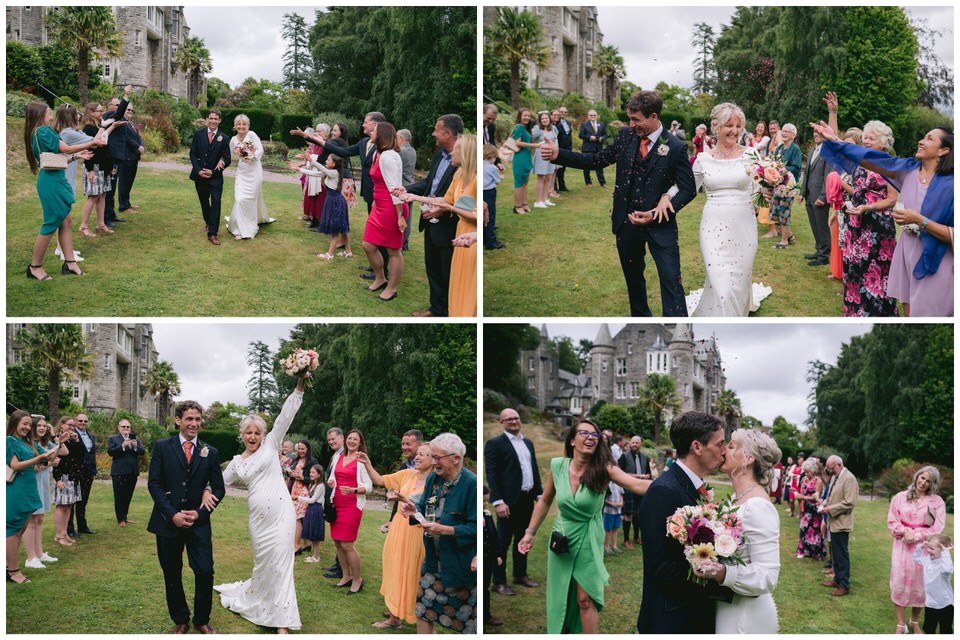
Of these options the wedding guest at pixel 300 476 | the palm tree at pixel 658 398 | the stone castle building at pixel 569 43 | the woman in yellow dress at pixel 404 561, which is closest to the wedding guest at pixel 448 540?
the woman in yellow dress at pixel 404 561

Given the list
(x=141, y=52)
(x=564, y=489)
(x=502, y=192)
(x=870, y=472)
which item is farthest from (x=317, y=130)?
(x=870, y=472)

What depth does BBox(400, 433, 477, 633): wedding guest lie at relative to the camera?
609cm

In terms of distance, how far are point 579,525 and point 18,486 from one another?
4.68m

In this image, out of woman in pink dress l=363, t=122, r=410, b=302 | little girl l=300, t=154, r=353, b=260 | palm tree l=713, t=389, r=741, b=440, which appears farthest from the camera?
little girl l=300, t=154, r=353, b=260

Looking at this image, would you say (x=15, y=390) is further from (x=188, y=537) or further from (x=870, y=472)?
(x=870, y=472)

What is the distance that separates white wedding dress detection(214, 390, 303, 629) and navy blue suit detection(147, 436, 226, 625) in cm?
27

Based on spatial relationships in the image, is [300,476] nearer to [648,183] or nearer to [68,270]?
[68,270]

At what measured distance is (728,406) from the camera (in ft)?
29.3

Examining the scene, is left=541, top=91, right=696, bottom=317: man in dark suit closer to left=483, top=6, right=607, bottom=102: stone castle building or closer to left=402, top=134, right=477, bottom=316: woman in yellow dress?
left=402, top=134, right=477, bottom=316: woman in yellow dress

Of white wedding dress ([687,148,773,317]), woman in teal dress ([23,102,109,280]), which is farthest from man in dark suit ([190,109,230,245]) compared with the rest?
white wedding dress ([687,148,773,317])

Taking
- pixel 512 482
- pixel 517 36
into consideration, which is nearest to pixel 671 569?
pixel 512 482

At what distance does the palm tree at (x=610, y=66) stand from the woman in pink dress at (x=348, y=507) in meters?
4.18

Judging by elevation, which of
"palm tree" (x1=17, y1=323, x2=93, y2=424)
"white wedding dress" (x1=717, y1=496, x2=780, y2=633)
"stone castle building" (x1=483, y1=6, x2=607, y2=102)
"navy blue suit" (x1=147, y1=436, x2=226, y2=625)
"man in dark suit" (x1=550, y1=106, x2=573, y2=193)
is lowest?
"navy blue suit" (x1=147, y1=436, x2=226, y2=625)

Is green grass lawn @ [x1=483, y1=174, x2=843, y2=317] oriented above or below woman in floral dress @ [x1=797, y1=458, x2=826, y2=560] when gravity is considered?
above
